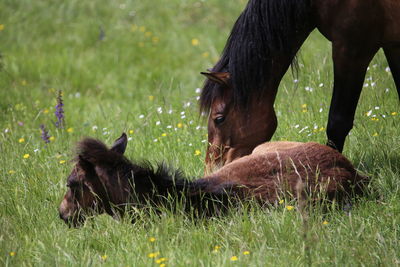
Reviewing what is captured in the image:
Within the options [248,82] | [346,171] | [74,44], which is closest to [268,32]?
[248,82]

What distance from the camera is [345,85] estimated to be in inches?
190

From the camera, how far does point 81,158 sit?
426 cm

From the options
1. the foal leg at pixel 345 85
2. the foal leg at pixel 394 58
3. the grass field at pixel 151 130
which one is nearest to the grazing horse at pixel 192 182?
the grass field at pixel 151 130

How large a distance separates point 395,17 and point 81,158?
2359mm

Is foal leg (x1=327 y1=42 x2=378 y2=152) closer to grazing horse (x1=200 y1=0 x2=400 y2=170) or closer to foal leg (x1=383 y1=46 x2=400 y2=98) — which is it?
grazing horse (x1=200 y1=0 x2=400 y2=170)

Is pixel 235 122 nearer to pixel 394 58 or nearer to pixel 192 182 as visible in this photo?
pixel 192 182

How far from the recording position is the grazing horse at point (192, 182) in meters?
4.19

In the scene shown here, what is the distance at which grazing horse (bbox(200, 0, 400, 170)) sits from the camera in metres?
4.67

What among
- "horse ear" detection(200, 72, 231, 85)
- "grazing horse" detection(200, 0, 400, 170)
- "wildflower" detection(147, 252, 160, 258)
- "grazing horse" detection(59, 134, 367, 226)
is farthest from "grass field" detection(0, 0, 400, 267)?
"horse ear" detection(200, 72, 231, 85)

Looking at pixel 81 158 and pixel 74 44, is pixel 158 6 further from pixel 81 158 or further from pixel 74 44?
pixel 81 158

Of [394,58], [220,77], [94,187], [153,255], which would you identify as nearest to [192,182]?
[94,187]

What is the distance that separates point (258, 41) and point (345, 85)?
2.47 feet

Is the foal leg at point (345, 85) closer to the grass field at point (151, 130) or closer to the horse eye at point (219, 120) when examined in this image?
the grass field at point (151, 130)

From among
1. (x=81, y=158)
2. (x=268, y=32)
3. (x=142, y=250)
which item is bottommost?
(x=142, y=250)
